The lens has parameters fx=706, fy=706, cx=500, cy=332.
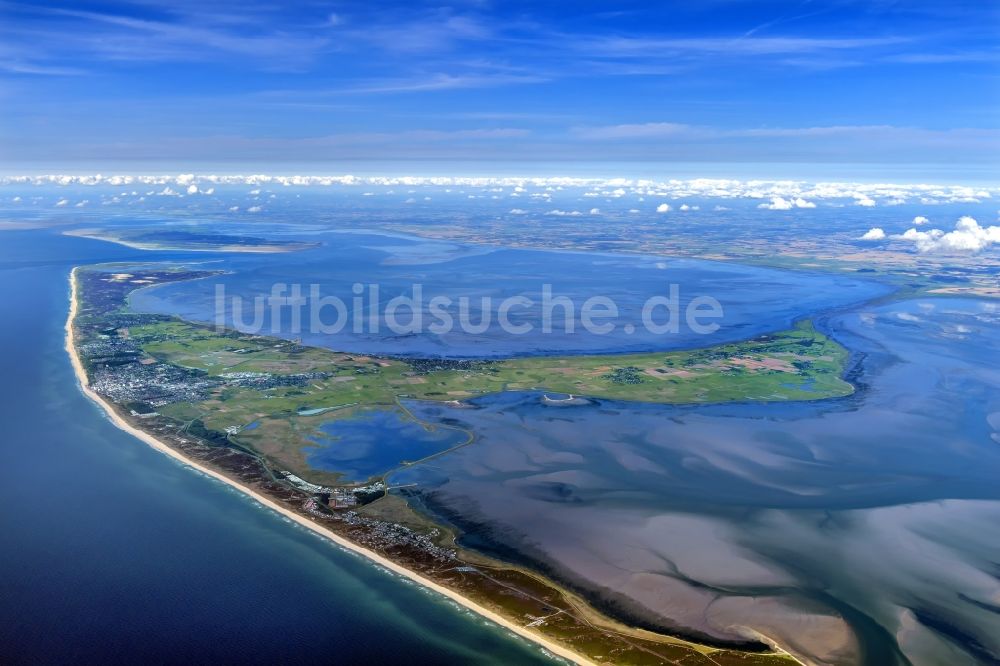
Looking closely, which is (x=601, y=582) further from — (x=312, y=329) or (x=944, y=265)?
(x=944, y=265)

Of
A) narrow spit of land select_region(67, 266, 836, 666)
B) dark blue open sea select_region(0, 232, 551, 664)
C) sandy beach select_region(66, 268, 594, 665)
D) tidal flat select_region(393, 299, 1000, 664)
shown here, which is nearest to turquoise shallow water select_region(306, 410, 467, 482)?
narrow spit of land select_region(67, 266, 836, 666)

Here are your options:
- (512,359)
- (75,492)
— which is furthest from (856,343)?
(75,492)

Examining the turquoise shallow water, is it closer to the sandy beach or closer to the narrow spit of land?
the narrow spit of land

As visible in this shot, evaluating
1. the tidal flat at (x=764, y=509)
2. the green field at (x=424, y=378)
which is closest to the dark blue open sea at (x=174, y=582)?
the tidal flat at (x=764, y=509)

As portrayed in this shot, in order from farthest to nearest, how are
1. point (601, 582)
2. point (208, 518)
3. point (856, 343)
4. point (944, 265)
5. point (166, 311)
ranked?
point (944, 265), point (166, 311), point (856, 343), point (208, 518), point (601, 582)

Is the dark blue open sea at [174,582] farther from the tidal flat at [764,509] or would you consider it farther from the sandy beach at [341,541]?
the tidal flat at [764,509]

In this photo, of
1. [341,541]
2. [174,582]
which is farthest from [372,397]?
[174,582]

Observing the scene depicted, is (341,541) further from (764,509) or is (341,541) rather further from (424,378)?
(424,378)
